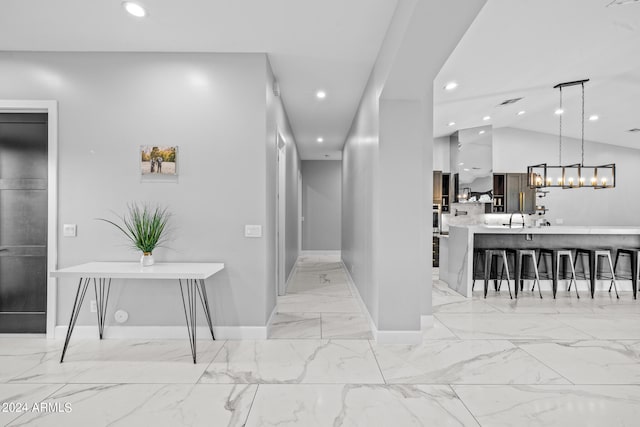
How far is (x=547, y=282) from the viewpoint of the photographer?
5.29m

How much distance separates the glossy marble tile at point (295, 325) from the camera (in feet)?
10.7

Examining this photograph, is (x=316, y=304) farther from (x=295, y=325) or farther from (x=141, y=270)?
(x=141, y=270)

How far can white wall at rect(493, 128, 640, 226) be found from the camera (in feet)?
25.6

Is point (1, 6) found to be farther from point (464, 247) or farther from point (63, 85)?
point (464, 247)

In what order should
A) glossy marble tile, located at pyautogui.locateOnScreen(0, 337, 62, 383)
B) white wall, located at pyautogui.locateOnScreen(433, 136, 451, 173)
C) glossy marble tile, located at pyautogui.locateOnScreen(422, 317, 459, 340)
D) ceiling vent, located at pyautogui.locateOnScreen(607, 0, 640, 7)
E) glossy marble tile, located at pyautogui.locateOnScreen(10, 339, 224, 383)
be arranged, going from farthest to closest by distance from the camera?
1. white wall, located at pyautogui.locateOnScreen(433, 136, 451, 173)
2. glossy marble tile, located at pyautogui.locateOnScreen(422, 317, 459, 340)
3. ceiling vent, located at pyautogui.locateOnScreen(607, 0, 640, 7)
4. glossy marble tile, located at pyautogui.locateOnScreen(0, 337, 62, 383)
5. glossy marble tile, located at pyautogui.locateOnScreen(10, 339, 224, 383)

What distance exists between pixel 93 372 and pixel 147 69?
8.45 ft

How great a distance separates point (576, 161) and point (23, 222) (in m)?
10.0

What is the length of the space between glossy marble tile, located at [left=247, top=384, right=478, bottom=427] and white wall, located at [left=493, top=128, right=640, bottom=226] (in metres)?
6.89

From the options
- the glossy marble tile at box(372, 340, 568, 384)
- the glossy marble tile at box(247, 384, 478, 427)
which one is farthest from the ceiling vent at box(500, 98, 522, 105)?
the glossy marble tile at box(247, 384, 478, 427)

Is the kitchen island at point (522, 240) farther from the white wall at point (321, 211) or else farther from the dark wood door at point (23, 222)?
the dark wood door at point (23, 222)

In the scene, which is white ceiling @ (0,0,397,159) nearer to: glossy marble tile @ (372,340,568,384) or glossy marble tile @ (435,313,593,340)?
glossy marble tile @ (372,340,568,384)

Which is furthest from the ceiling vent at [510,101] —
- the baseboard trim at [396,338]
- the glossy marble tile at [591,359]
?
the baseboard trim at [396,338]

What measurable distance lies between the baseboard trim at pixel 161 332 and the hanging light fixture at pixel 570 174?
4.74 metres

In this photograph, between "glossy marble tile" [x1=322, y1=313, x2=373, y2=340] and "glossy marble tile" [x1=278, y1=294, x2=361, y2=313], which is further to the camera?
"glossy marble tile" [x1=278, y1=294, x2=361, y2=313]
